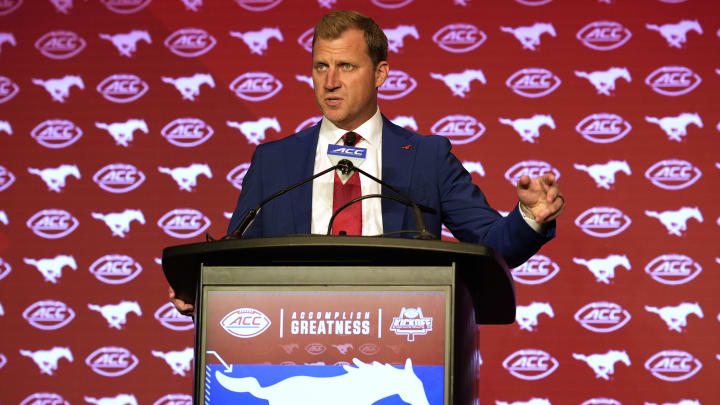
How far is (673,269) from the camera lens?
13.2ft

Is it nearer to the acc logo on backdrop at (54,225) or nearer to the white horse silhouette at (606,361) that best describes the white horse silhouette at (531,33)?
the white horse silhouette at (606,361)

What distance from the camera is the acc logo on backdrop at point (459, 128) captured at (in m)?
4.23

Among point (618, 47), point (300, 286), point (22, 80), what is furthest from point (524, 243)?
point (22, 80)

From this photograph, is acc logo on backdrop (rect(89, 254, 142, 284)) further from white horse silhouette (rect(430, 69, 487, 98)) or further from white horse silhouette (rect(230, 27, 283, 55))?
white horse silhouette (rect(430, 69, 487, 98))

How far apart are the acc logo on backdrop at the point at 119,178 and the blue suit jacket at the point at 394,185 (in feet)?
7.97

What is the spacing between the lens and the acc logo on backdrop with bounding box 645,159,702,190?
409cm

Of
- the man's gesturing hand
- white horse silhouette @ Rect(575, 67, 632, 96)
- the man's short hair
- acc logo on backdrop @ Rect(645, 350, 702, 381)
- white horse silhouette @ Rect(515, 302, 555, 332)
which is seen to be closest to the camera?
the man's gesturing hand

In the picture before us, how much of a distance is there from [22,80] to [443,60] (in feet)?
7.49

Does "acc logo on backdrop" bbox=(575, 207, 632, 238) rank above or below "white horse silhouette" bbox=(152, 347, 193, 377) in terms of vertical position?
above

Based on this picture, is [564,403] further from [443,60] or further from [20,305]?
[20,305]

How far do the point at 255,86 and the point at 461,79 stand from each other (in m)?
1.08

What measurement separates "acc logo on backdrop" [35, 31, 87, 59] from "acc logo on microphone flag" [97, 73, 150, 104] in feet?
0.82

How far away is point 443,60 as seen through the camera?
14.2 ft

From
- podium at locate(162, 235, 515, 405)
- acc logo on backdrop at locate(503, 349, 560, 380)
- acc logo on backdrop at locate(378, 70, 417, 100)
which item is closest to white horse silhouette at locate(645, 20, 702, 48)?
acc logo on backdrop at locate(378, 70, 417, 100)
